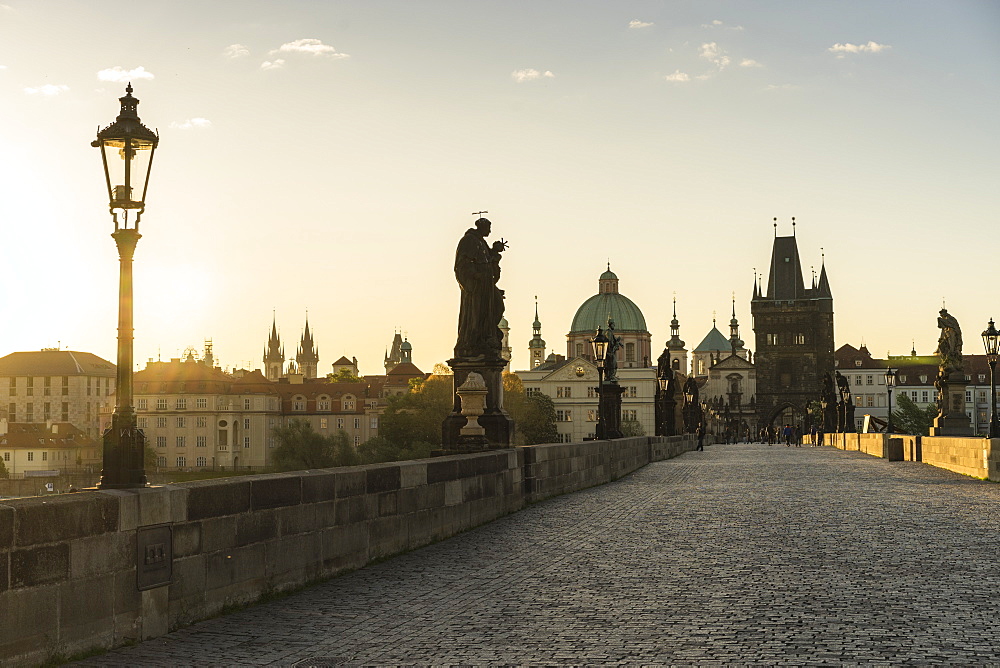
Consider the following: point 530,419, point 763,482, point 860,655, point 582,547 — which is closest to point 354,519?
point 582,547

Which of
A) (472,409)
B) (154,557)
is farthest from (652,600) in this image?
(472,409)

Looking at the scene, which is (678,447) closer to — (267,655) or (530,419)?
(267,655)

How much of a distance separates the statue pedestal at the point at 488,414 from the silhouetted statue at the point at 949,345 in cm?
1917

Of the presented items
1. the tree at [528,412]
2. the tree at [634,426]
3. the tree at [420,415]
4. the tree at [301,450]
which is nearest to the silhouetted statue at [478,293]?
Answer: the tree at [301,450]

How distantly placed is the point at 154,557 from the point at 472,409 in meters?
10.4

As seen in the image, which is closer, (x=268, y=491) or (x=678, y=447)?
(x=268, y=491)

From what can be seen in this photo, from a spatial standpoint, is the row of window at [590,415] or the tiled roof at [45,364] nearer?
the tiled roof at [45,364]

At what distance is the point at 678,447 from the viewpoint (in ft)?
154

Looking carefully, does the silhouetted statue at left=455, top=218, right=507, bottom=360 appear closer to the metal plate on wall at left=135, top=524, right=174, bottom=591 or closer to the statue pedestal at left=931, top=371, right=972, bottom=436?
the metal plate on wall at left=135, top=524, right=174, bottom=591

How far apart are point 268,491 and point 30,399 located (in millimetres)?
143337

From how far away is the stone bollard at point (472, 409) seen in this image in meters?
17.1

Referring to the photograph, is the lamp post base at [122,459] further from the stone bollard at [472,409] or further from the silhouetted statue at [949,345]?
the silhouetted statue at [949,345]

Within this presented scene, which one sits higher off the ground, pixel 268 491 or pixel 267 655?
pixel 268 491

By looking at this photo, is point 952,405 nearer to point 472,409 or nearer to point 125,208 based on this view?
point 472,409
